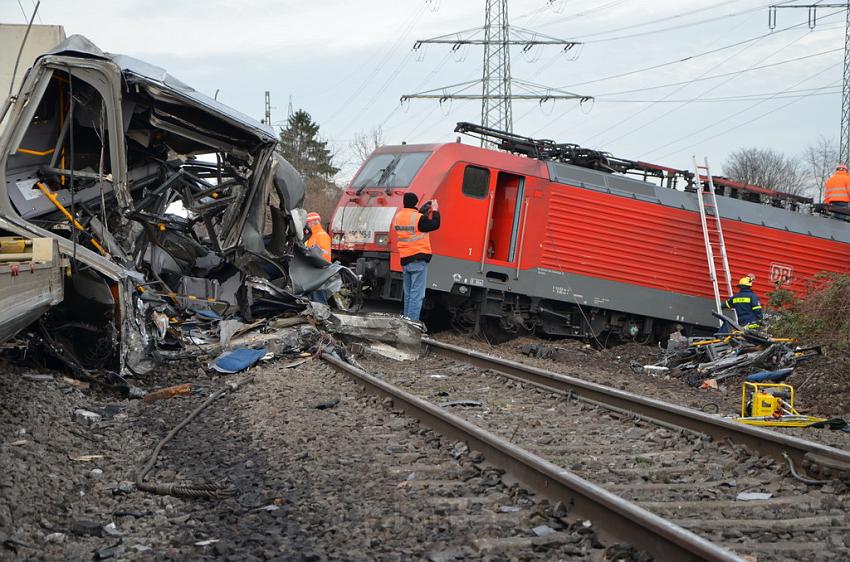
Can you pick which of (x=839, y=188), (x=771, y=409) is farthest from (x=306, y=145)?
(x=771, y=409)

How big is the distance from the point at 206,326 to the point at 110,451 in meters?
4.30

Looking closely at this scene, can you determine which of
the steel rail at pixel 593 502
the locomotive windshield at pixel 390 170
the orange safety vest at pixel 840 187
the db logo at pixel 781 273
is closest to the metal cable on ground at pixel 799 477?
the steel rail at pixel 593 502

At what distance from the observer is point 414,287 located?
1232 cm

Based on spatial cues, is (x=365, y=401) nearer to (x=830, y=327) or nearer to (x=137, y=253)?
(x=137, y=253)

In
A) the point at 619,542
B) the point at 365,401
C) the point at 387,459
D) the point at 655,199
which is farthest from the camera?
the point at 655,199

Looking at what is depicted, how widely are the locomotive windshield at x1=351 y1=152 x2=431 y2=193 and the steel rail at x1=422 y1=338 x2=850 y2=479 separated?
13.5 feet

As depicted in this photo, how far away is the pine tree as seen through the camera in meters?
55.0

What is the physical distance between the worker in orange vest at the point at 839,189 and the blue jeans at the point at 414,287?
366 inches

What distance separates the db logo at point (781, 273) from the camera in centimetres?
1616

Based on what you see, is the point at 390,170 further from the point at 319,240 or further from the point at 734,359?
the point at 734,359

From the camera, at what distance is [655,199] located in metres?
15.0

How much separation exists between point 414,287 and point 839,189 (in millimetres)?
9584

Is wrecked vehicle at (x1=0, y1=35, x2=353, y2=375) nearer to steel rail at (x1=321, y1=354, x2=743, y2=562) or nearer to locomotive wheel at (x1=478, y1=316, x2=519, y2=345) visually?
steel rail at (x1=321, y1=354, x2=743, y2=562)

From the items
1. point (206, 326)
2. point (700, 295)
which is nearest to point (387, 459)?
point (206, 326)
